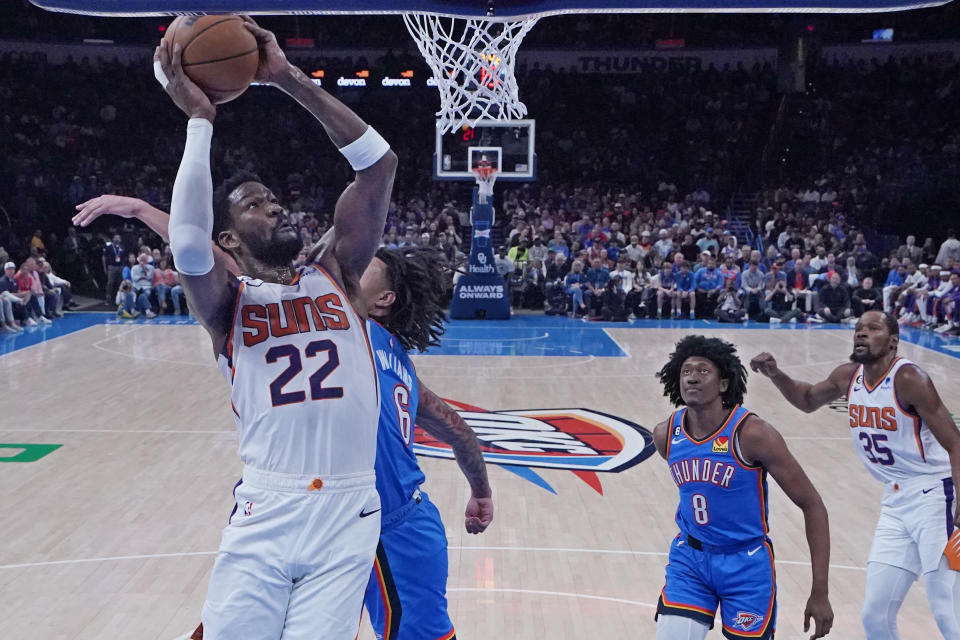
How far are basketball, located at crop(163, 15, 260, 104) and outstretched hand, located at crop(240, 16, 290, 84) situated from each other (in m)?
0.02

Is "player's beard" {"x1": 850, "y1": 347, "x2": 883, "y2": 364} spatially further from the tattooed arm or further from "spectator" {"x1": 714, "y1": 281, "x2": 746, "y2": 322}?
"spectator" {"x1": 714, "y1": 281, "x2": 746, "y2": 322}

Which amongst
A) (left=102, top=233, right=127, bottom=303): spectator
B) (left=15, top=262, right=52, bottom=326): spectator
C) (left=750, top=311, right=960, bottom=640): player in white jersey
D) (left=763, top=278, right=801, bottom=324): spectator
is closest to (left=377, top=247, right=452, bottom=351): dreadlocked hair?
(left=750, top=311, right=960, bottom=640): player in white jersey

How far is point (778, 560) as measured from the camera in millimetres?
5523

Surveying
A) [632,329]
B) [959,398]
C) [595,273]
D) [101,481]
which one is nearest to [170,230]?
[101,481]

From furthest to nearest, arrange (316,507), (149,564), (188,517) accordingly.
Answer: (188,517)
(149,564)
(316,507)

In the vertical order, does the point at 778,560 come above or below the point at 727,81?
below

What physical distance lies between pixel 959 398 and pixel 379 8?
7287 millimetres

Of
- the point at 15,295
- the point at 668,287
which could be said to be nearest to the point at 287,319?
the point at 15,295

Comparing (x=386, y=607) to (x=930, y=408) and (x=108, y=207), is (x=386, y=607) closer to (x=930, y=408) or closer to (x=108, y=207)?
(x=108, y=207)

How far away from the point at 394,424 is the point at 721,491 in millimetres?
1194

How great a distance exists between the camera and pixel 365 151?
2.83 meters

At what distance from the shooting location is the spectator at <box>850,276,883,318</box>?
18.1 meters

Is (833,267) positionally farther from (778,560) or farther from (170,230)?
(170,230)

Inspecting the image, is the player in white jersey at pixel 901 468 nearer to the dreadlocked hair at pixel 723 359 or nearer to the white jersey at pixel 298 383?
the dreadlocked hair at pixel 723 359
